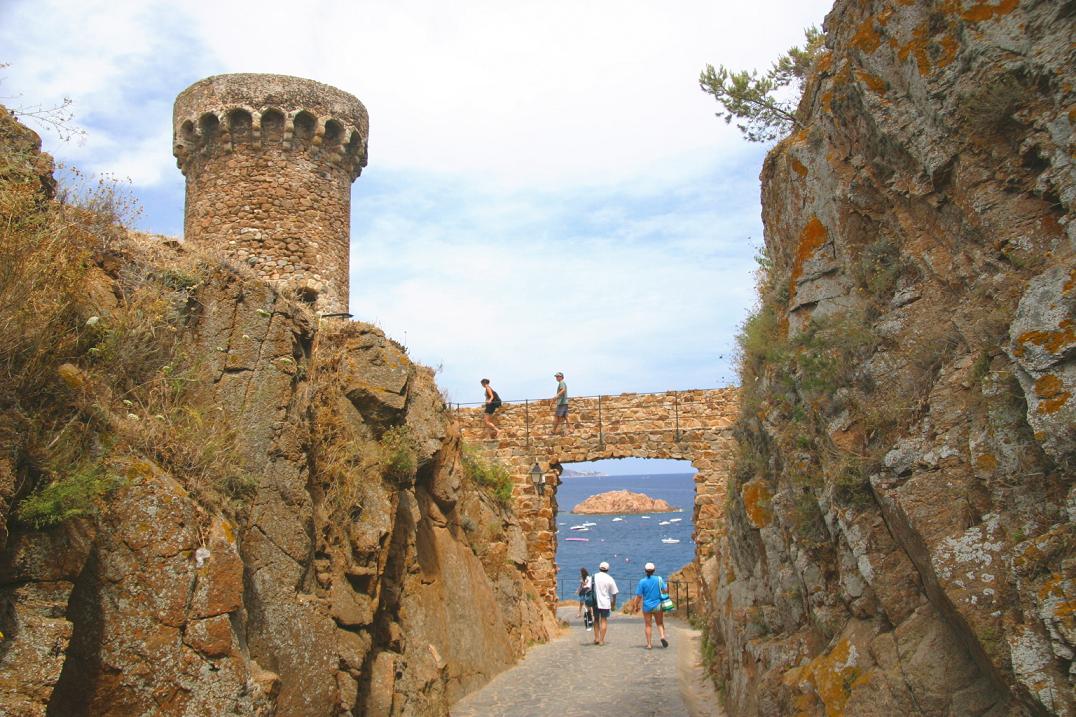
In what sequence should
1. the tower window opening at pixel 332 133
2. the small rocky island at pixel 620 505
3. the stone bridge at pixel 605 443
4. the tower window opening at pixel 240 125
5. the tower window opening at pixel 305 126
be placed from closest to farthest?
the tower window opening at pixel 240 125 → the tower window opening at pixel 305 126 → the tower window opening at pixel 332 133 → the stone bridge at pixel 605 443 → the small rocky island at pixel 620 505

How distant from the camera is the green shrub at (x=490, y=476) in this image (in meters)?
17.5

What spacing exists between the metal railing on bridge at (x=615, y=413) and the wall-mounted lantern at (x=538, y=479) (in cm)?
70

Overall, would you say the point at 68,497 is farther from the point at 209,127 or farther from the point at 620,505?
the point at 620,505

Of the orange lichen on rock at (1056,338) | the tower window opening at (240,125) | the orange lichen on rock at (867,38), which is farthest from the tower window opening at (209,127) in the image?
the orange lichen on rock at (1056,338)

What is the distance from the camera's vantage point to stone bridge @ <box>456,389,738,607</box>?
1984 cm

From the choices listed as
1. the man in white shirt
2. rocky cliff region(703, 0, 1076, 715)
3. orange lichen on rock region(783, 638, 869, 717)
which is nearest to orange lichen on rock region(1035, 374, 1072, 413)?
rocky cliff region(703, 0, 1076, 715)

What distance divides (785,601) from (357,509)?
15.2ft

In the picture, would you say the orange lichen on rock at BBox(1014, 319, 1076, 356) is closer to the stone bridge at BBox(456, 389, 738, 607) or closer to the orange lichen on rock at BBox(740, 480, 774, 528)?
the orange lichen on rock at BBox(740, 480, 774, 528)

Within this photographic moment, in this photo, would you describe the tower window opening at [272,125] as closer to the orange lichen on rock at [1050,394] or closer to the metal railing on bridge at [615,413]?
the metal railing on bridge at [615,413]

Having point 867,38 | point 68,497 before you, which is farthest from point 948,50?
point 68,497

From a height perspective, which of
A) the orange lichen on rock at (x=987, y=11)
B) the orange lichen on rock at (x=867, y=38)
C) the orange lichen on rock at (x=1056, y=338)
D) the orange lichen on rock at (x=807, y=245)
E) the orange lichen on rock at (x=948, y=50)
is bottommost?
the orange lichen on rock at (x=1056, y=338)

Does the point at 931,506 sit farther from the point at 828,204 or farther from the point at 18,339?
the point at 18,339

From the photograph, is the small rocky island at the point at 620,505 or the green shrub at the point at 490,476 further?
the small rocky island at the point at 620,505

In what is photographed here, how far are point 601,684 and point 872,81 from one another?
8.99m
